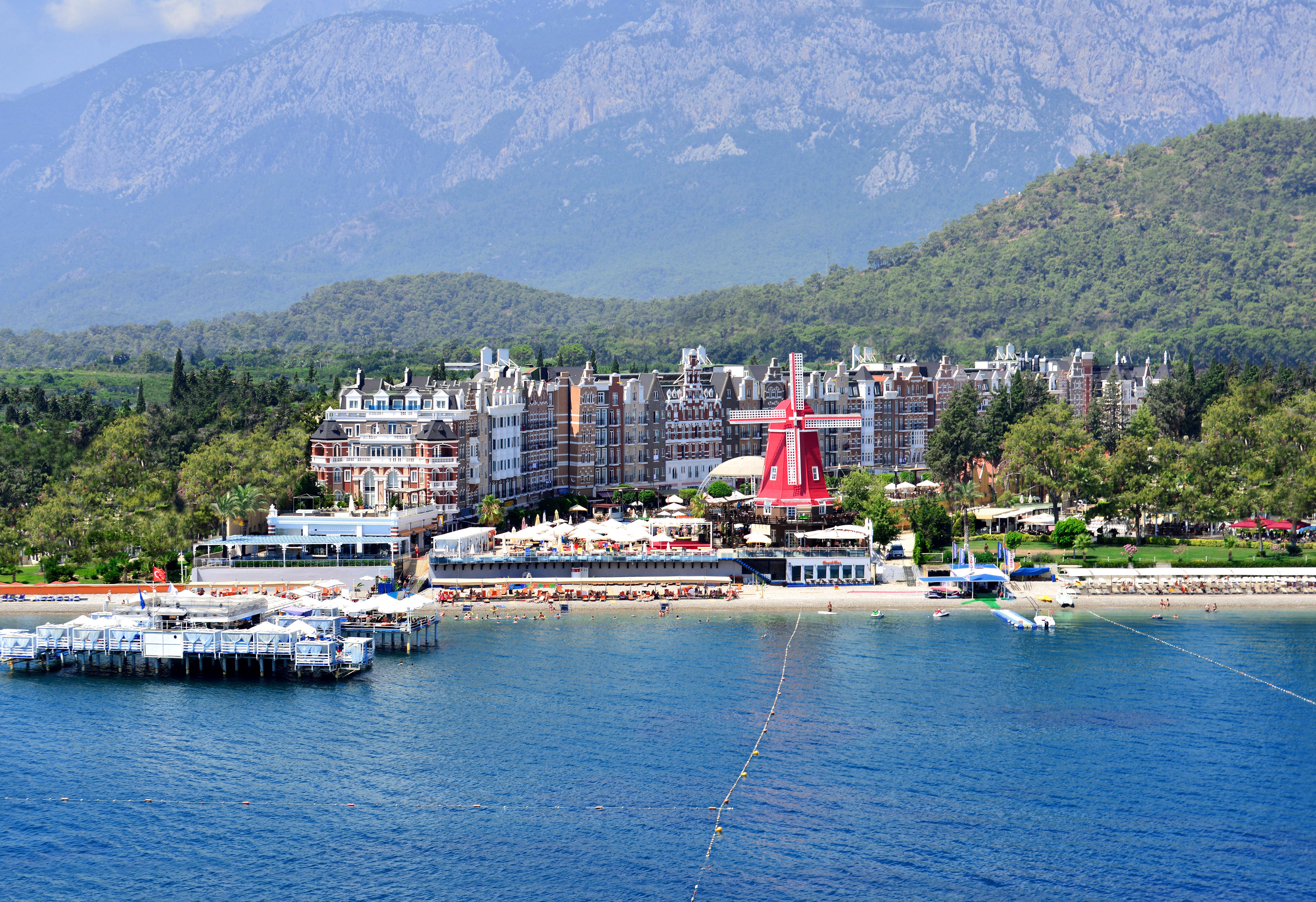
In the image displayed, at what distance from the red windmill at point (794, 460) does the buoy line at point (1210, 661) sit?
97.4 ft

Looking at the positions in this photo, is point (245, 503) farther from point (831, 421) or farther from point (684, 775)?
point (684, 775)

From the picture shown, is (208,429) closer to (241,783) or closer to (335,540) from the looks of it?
(335,540)

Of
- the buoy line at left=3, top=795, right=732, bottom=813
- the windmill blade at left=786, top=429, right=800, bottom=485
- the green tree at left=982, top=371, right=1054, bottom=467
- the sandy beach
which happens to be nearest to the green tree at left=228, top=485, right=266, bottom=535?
the sandy beach

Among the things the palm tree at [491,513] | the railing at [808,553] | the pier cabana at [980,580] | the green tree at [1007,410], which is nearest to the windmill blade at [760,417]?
the railing at [808,553]

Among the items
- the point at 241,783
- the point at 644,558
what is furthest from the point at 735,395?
the point at 241,783

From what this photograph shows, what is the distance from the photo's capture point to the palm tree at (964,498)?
468 feet

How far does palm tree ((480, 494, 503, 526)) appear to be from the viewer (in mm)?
141125

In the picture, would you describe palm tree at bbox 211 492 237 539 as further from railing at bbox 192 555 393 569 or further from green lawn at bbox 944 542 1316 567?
green lawn at bbox 944 542 1316 567

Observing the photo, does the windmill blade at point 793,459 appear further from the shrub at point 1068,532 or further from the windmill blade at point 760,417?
the shrub at point 1068,532

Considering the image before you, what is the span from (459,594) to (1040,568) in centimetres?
4520

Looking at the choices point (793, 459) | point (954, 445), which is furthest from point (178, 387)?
point (954, 445)

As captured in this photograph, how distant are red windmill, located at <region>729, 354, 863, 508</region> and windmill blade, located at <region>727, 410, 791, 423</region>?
0.07m

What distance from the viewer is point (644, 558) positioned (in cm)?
13025

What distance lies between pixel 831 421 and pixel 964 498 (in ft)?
47.1
